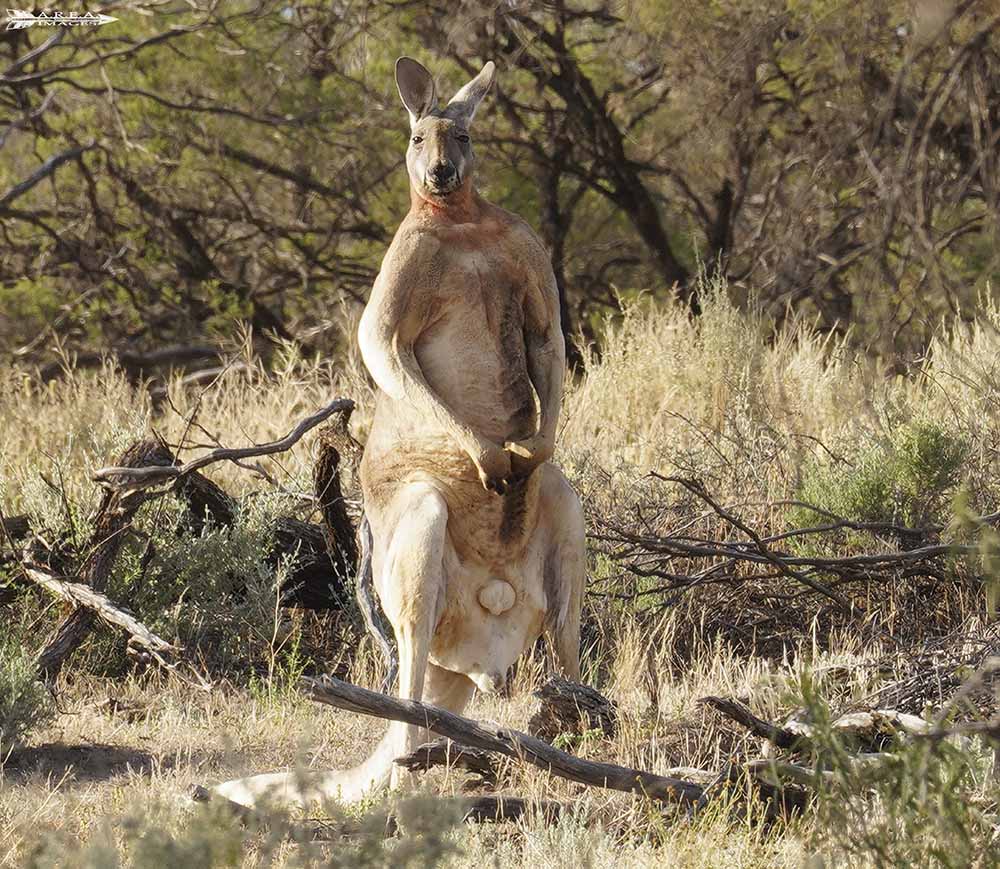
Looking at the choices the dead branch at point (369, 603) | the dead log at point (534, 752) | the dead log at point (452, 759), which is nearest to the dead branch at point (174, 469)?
the dead branch at point (369, 603)

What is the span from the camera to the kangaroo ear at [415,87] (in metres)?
5.39

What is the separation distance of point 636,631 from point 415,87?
9.06 feet

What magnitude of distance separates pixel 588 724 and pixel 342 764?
96 centimetres

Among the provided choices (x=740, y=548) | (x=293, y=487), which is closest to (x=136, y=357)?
(x=293, y=487)

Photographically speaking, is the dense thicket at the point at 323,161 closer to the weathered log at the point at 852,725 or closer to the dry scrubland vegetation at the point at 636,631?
the dry scrubland vegetation at the point at 636,631

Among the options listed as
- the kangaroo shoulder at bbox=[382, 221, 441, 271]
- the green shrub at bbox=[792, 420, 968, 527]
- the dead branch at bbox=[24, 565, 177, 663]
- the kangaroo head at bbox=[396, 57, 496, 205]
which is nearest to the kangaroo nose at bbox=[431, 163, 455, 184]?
the kangaroo head at bbox=[396, 57, 496, 205]

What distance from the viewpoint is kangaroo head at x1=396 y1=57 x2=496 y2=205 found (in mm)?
5207

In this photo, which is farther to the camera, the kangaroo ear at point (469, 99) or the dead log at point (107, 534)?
the dead log at point (107, 534)

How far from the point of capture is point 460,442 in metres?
5.20

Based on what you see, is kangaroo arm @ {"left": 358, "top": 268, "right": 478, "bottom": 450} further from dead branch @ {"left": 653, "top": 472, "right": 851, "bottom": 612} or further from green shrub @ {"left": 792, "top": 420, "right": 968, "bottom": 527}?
green shrub @ {"left": 792, "top": 420, "right": 968, "bottom": 527}

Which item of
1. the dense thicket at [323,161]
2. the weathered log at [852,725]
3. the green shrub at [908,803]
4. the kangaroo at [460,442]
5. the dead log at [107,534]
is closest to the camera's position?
the green shrub at [908,803]

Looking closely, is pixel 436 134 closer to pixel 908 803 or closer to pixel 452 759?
pixel 452 759

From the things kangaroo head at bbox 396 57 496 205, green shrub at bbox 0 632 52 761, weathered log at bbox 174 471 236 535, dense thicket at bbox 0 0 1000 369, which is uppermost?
dense thicket at bbox 0 0 1000 369

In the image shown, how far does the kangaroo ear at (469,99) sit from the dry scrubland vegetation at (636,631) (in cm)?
163
